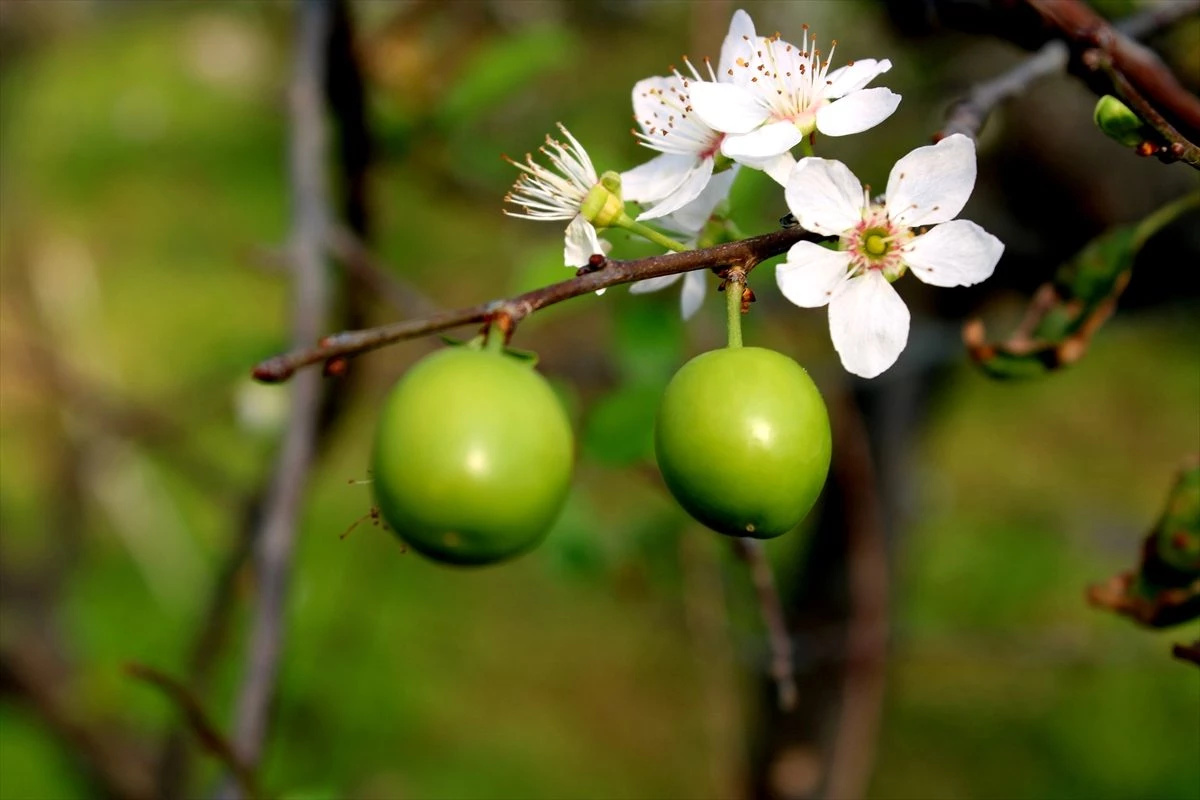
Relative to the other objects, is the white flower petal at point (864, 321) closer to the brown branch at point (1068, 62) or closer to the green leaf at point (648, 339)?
the brown branch at point (1068, 62)

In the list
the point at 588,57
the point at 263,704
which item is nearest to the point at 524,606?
the point at 588,57

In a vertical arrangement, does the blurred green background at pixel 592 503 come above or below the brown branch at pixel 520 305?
below

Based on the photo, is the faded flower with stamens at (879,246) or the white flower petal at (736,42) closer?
the faded flower with stamens at (879,246)

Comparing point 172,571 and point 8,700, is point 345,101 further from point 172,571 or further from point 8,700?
point 172,571

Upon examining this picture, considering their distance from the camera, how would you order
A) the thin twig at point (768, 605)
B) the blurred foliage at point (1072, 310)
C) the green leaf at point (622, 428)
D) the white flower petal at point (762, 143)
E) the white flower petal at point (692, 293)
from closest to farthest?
the white flower petal at point (762, 143) < the white flower petal at point (692, 293) < the blurred foliage at point (1072, 310) < the thin twig at point (768, 605) < the green leaf at point (622, 428)

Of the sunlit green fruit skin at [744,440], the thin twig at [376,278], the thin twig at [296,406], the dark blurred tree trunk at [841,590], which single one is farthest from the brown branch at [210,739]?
the dark blurred tree trunk at [841,590]

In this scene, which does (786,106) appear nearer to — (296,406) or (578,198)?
(578,198)

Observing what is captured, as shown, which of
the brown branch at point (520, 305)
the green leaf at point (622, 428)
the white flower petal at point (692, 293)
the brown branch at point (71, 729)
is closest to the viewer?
the brown branch at point (520, 305)
